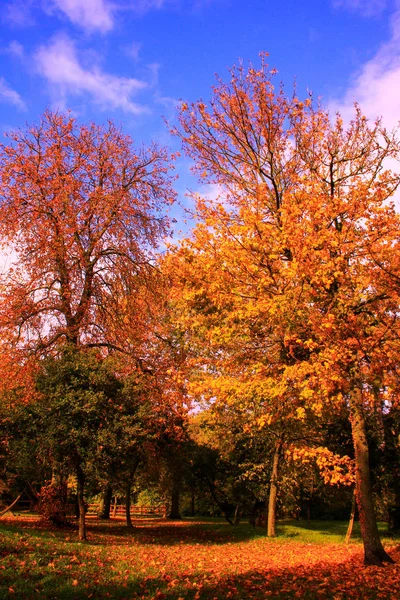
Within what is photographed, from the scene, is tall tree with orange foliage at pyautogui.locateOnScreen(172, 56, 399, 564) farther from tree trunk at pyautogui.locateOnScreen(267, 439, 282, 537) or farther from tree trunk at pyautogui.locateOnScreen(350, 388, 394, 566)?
tree trunk at pyautogui.locateOnScreen(267, 439, 282, 537)

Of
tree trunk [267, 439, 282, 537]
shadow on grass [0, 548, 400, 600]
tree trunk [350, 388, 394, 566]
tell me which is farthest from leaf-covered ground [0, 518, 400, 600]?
tree trunk [267, 439, 282, 537]

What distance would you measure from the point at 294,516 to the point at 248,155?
3608 centimetres

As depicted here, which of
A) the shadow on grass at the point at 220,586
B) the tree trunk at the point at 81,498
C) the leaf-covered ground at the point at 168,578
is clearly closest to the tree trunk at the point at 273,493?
the tree trunk at the point at 81,498

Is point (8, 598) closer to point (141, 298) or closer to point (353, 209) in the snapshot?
point (353, 209)

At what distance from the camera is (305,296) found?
10859 mm

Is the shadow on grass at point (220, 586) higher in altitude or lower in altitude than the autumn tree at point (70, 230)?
lower

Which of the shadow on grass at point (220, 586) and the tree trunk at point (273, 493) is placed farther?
the tree trunk at point (273, 493)

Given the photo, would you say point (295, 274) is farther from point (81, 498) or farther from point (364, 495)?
point (81, 498)

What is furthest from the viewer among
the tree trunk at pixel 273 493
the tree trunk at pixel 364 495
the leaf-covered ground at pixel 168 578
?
the tree trunk at pixel 273 493

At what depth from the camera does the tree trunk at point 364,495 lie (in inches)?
426

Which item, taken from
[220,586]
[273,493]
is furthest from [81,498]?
[273,493]

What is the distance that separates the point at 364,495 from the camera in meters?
11.2

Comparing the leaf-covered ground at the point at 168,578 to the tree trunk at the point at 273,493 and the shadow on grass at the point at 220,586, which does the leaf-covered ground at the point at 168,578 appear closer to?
the shadow on grass at the point at 220,586

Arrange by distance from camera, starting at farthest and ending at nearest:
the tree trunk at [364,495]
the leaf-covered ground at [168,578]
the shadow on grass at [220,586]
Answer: the tree trunk at [364,495] → the leaf-covered ground at [168,578] → the shadow on grass at [220,586]
